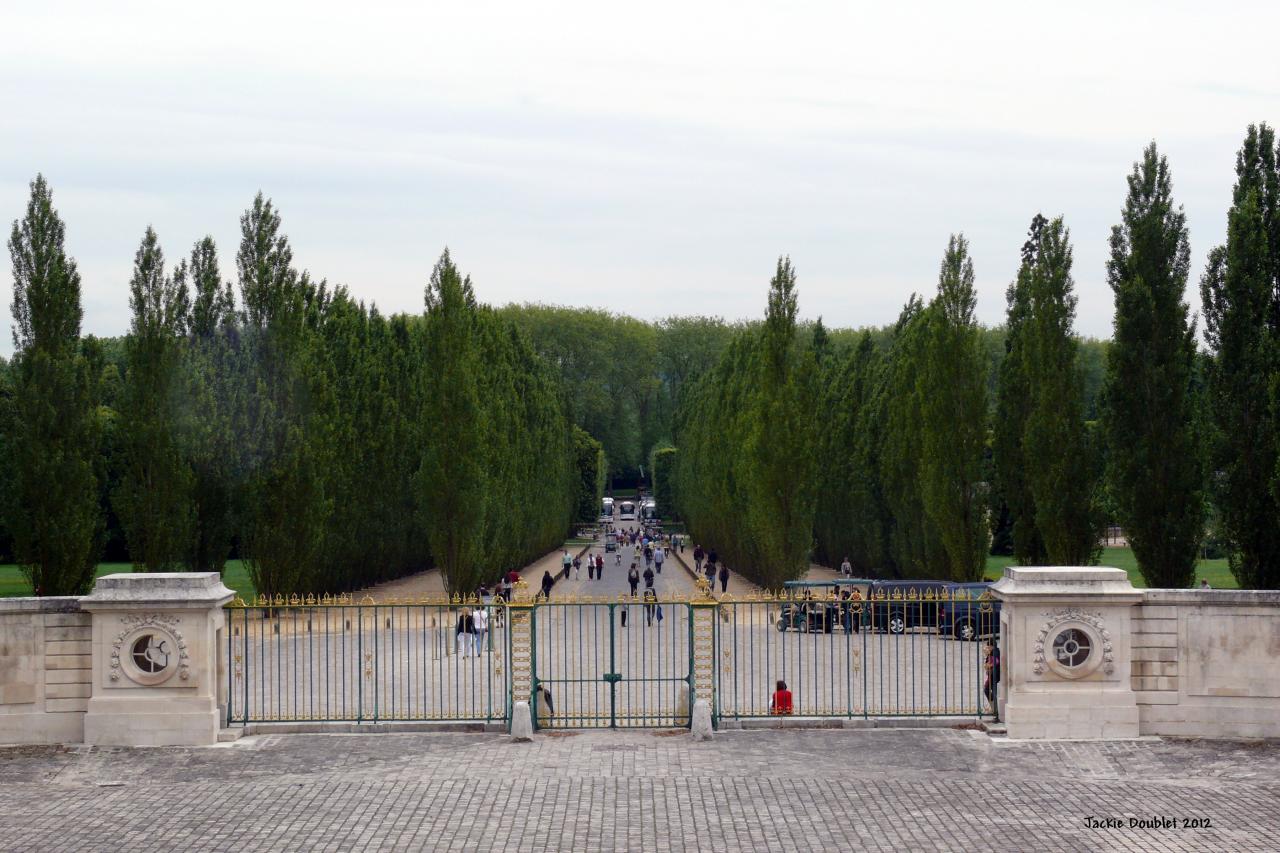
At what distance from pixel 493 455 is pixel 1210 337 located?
73.7 feet

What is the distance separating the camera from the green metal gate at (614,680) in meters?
18.9

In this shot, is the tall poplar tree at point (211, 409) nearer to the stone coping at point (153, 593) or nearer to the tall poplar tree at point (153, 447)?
the tall poplar tree at point (153, 447)

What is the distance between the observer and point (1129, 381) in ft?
103

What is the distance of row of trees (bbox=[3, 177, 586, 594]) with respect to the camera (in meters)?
34.2

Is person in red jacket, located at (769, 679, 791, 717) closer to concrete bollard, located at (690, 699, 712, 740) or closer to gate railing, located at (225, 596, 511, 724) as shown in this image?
concrete bollard, located at (690, 699, 712, 740)

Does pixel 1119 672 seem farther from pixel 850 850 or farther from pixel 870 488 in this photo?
pixel 870 488

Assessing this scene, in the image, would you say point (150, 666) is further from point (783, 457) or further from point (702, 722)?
point (783, 457)

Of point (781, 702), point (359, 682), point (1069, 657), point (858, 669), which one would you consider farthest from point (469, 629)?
point (1069, 657)

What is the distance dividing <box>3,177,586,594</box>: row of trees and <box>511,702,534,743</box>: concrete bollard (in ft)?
63.8

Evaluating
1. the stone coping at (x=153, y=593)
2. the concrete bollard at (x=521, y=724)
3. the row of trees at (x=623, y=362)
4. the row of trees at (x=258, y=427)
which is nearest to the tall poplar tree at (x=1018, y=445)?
the row of trees at (x=258, y=427)

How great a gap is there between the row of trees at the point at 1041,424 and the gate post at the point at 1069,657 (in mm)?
10395

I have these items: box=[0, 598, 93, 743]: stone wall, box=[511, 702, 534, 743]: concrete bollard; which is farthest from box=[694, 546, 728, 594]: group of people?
box=[0, 598, 93, 743]: stone wall

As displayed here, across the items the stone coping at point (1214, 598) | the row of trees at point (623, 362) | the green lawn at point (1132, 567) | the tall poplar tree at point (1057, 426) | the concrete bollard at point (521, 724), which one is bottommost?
the green lawn at point (1132, 567)

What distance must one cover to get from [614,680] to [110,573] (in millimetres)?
31755
